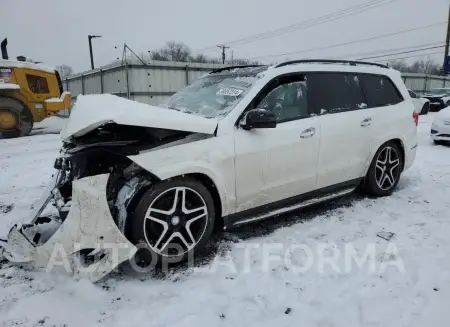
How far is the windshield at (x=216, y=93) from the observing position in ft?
11.0

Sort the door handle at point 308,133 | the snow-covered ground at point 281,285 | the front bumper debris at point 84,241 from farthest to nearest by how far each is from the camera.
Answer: the door handle at point 308,133 < the front bumper debris at point 84,241 < the snow-covered ground at point 281,285

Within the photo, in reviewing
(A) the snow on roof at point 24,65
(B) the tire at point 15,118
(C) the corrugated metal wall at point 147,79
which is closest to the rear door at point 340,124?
(B) the tire at point 15,118

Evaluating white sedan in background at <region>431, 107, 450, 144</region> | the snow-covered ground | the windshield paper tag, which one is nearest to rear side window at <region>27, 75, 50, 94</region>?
the snow-covered ground

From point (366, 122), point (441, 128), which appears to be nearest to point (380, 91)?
point (366, 122)

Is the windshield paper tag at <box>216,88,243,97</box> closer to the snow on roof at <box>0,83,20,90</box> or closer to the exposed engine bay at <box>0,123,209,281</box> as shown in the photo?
the exposed engine bay at <box>0,123,209,281</box>

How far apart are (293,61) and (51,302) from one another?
3135 mm

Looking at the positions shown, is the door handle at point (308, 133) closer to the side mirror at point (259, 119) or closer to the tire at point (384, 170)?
the side mirror at point (259, 119)

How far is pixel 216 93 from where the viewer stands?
12.1 feet

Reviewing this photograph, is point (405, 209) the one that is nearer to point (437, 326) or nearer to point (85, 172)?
point (437, 326)

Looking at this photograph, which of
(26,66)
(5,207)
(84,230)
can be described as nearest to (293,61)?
(84,230)

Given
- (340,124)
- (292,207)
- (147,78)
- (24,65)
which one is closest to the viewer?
(292,207)

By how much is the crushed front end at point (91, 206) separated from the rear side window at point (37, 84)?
10.2 m

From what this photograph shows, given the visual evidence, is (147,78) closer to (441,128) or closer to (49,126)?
(49,126)

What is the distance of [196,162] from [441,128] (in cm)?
792
